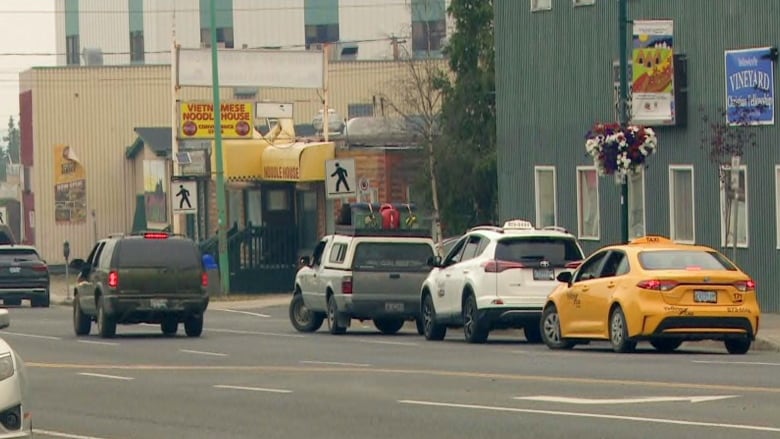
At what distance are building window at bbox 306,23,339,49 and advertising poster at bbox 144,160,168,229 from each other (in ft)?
48.5

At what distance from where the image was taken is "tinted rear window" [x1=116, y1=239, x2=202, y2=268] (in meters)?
32.8

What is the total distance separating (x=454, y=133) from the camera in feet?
188

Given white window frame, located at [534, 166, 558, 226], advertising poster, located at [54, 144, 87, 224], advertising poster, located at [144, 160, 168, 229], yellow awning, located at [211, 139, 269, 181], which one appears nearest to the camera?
white window frame, located at [534, 166, 558, 226]

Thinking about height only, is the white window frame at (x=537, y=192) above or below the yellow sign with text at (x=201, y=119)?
below

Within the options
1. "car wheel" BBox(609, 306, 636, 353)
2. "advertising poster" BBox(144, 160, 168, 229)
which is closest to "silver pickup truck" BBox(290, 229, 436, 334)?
"car wheel" BBox(609, 306, 636, 353)

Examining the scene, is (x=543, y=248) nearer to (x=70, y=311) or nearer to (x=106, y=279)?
(x=106, y=279)

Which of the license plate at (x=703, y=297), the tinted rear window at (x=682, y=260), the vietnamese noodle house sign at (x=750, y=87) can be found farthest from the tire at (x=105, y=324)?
the vietnamese noodle house sign at (x=750, y=87)

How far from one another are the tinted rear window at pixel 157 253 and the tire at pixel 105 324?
89cm

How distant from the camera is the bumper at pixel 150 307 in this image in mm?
32469

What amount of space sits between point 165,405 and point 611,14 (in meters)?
24.1

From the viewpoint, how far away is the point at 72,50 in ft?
309

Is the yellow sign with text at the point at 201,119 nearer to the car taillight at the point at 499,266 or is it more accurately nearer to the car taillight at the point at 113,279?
the car taillight at the point at 113,279

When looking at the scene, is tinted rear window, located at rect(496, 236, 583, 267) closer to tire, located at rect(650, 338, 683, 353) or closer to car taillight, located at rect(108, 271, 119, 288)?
tire, located at rect(650, 338, 683, 353)

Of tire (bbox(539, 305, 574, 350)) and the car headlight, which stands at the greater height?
the car headlight
